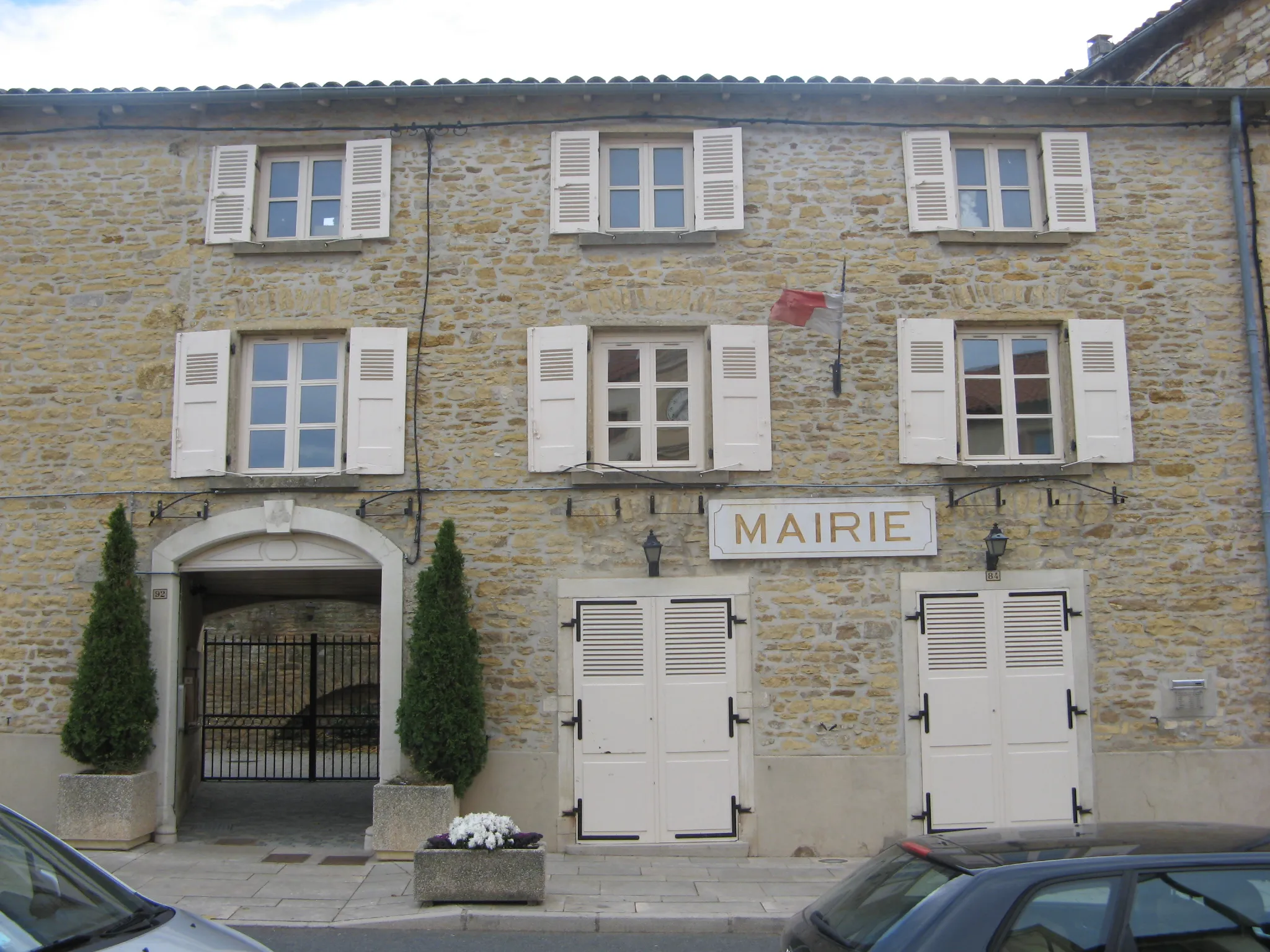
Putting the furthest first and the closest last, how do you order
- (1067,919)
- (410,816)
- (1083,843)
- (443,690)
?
(443,690), (410,816), (1083,843), (1067,919)

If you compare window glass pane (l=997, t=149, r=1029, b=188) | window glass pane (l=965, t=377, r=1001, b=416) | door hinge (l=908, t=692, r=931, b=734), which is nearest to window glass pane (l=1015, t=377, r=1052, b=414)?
window glass pane (l=965, t=377, r=1001, b=416)

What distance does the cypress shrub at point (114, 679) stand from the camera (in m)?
9.40

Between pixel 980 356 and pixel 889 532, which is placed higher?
pixel 980 356

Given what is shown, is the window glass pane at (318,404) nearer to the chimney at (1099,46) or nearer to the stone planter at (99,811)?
the stone planter at (99,811)

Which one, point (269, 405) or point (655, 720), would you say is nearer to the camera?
point (655, 720)

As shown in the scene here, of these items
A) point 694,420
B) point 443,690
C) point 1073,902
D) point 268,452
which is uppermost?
point 694,420

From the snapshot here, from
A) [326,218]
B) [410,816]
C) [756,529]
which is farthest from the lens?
[326,218]

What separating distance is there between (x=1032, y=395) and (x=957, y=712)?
125 inches

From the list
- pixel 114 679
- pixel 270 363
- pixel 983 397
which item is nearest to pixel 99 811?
pixel 114 679

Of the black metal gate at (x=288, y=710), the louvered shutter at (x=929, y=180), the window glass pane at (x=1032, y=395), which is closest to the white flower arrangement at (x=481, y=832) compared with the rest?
the window glass pane at (x=1032, y=395)

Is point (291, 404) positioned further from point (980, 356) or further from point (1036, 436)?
point (1036, 436)

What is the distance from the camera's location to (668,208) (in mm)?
10578

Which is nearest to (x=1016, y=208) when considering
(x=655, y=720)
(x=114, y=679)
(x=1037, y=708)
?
(x=1037, y=708)

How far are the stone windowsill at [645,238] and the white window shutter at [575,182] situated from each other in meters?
0.10
